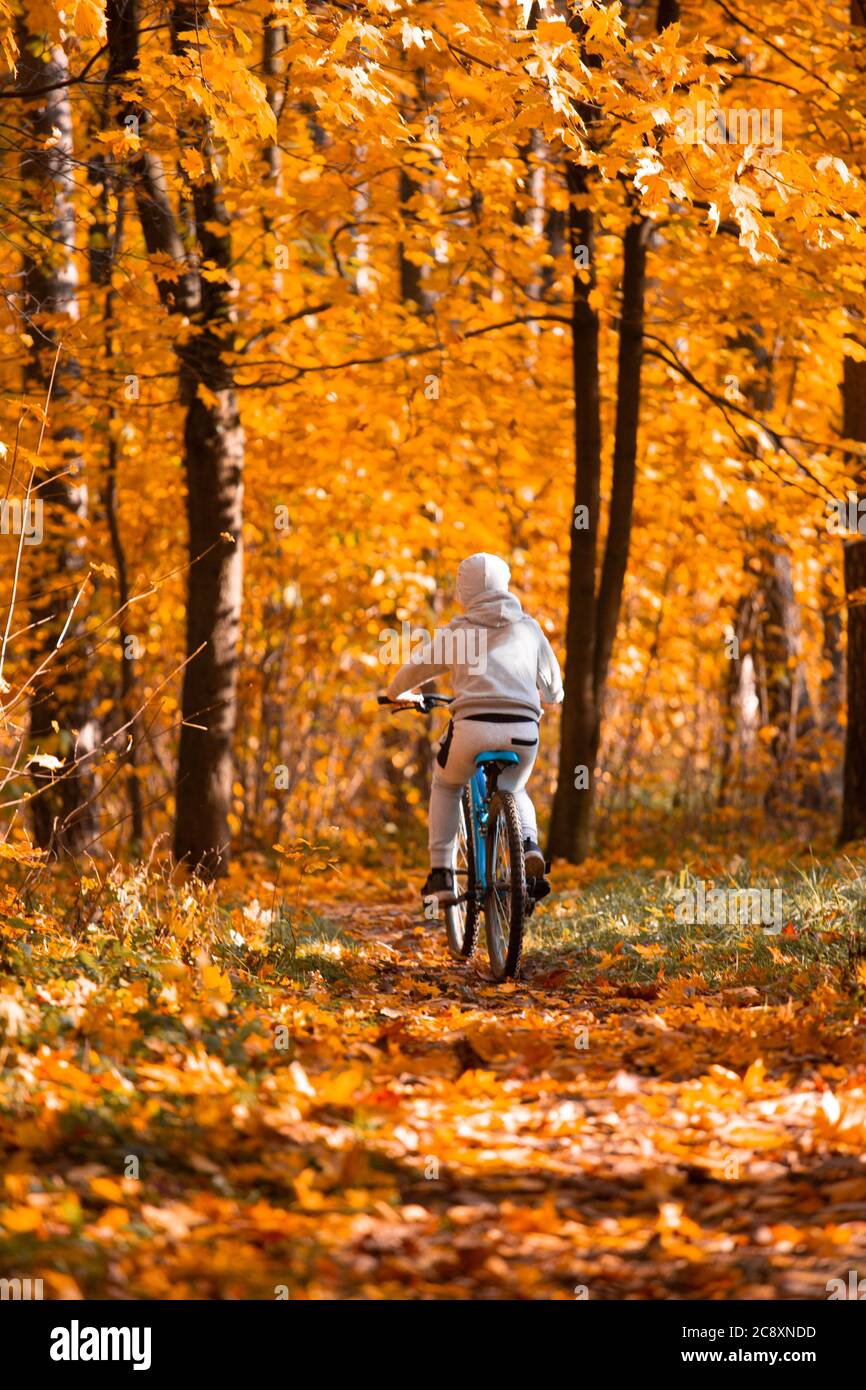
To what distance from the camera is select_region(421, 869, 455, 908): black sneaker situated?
7114mm

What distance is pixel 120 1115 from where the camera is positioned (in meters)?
4.10

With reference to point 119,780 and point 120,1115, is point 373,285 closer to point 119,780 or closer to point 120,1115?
point 119,780

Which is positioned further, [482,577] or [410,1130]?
[482,577]

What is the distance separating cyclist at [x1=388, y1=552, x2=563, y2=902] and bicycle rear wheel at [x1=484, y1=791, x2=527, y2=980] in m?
0.07

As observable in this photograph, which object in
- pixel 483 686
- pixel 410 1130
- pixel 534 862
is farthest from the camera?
pixel 483 686

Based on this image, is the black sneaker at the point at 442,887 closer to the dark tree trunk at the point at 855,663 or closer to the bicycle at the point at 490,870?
the bicycle at the point at 490,870

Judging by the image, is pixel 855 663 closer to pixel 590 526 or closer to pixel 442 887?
pixel 590 526

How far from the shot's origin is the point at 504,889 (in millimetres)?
6828

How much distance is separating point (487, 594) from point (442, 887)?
145cm

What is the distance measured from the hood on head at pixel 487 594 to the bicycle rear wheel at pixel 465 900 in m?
0.95

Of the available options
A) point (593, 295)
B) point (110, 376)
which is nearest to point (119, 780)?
point (110, 376)

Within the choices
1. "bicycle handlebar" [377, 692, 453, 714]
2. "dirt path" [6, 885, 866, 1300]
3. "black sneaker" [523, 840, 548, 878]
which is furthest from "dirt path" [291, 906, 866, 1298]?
"bicycle handlebar" [377, 692, 453, 714]

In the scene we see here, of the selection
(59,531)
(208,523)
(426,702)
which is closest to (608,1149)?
→ (426,702)

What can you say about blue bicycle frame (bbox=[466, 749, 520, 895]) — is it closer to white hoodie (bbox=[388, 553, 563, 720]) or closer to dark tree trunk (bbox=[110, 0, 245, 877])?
white hoodie (bbox=[388, 553, 563, 720])
